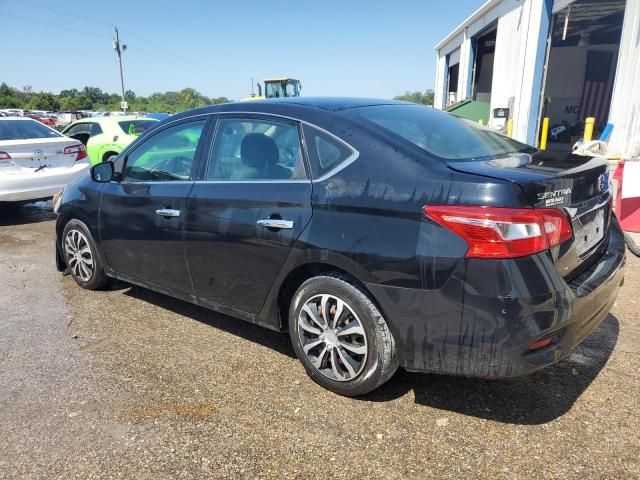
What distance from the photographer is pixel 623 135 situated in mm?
7504

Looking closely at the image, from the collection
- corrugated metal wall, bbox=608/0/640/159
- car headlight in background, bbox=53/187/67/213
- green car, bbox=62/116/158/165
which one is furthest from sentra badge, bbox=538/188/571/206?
green car, bbox=62/116/158/165

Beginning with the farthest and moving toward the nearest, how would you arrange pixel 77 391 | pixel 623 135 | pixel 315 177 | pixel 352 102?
pixel 623 135 → pixel 352 102 → pixel 77 391 → pixel 315 177

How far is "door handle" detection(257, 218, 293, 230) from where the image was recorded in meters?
2.78

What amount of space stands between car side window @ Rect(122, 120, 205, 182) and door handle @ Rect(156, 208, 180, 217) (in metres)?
0.24

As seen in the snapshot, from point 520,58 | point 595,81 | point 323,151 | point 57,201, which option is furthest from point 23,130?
point 595,81

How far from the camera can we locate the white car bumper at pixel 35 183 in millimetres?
7145

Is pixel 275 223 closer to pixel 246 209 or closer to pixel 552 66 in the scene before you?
pixel 246 209

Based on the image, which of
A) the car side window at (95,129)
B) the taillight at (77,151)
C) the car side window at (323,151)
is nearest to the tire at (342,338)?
the car side window at (323,151)

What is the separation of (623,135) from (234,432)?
7556mm

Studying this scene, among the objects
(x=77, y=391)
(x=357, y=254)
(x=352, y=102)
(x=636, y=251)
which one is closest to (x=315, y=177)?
(x=357, y=254)

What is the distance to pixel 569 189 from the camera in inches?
94.9

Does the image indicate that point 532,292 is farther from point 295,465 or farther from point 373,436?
point 295,465

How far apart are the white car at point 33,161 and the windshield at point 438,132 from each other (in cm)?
628

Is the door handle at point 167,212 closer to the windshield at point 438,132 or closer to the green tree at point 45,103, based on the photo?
the windshield at point 438,132
